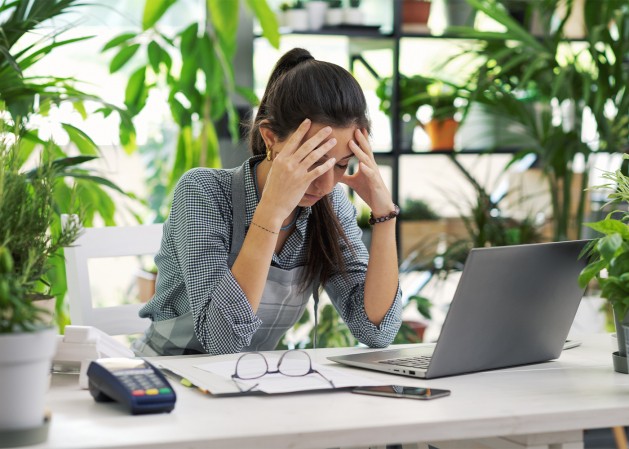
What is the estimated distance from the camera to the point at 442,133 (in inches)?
145

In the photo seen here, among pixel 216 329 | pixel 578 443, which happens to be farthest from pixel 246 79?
pixel 578 443

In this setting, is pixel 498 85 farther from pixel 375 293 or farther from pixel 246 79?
pixel 375 293

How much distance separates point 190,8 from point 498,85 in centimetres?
141

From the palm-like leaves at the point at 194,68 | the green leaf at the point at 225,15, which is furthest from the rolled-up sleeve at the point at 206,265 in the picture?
the green leaf at the point at 225,15

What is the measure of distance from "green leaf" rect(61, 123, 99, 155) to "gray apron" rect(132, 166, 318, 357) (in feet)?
1.74

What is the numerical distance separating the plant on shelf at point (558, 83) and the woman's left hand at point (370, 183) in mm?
1466

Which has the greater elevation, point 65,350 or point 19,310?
point 19,310

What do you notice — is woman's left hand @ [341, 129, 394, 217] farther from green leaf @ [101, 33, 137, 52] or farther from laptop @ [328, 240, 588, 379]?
green leaf @ [101, 33, 137, 52]

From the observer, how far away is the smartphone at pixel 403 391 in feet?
4.23

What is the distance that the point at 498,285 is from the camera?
1424 millimetres

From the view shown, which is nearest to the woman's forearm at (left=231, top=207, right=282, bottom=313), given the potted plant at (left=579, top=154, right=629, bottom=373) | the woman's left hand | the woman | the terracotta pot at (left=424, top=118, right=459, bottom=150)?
the woman

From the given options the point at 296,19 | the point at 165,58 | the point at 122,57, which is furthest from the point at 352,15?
the point at 122,57

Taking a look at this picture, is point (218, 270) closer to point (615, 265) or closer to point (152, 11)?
point (615, 265)

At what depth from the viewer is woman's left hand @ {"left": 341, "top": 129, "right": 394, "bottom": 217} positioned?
1786 millimetres
